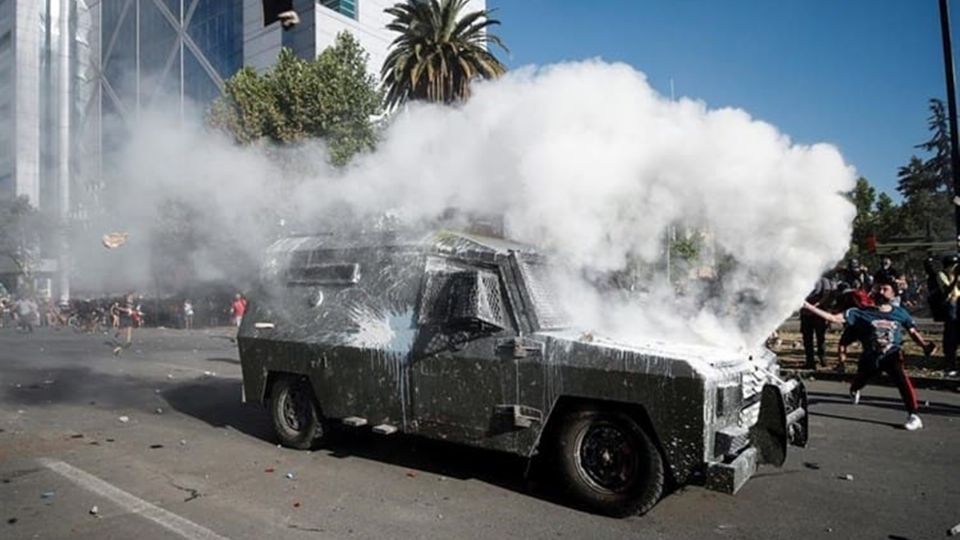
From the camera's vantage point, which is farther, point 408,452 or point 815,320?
point 815,320

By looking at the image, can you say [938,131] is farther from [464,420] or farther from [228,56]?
[464,420]

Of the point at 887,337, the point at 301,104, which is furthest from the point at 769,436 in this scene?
the point at 301,104

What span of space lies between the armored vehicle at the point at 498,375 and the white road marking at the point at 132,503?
165cm

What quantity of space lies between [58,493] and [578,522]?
402cm

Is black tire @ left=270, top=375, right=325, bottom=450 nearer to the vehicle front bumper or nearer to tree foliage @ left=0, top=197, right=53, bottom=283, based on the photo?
the vehicle front bumper

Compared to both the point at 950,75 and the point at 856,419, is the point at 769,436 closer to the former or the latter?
the point at 856,419

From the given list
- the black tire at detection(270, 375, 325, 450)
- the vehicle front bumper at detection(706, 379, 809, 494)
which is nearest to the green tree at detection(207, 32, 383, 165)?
the black tire at detection(270, 375, 325, 450)

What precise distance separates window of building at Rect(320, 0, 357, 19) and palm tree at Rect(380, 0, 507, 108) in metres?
19.2

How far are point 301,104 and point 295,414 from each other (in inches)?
586

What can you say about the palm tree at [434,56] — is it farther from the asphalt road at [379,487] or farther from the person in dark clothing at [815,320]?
the asphalt road at [379,487]

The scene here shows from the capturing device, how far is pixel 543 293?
5168mm

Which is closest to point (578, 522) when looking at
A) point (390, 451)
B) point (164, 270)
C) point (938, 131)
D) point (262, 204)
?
point (390, 451)

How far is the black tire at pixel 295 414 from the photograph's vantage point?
6.16m

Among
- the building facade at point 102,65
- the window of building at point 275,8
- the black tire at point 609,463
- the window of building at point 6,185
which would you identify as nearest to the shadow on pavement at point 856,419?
the black tire at point 609,463
